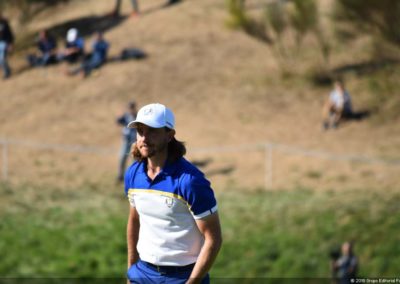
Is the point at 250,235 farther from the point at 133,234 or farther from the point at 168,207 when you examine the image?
the point at 168,207

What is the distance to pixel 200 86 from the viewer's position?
23.0 m

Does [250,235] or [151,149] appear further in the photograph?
[250,235]

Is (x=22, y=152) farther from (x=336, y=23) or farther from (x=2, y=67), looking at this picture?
(x=336, y=23)

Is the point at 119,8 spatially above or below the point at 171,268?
below

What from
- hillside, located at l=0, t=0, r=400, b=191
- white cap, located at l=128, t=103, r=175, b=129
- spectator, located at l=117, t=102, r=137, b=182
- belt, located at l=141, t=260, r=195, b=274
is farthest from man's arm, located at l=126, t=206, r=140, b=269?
hillside, located at l=0, t=0, r=400, b=191

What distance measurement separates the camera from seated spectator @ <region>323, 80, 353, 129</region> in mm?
19594

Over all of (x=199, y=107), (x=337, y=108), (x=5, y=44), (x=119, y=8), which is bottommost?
(x=119, y=8)

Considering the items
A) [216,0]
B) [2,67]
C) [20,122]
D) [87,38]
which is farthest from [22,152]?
[216,0]

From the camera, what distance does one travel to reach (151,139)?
15.9 feet

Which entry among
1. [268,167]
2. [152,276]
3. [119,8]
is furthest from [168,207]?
[119,8]

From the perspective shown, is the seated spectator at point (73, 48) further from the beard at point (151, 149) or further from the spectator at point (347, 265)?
the beard at point (151, 149)

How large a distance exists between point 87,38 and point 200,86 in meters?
5.64

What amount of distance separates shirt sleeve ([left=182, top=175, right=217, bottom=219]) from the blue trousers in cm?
42

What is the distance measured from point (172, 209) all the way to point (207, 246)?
11.1 inches
